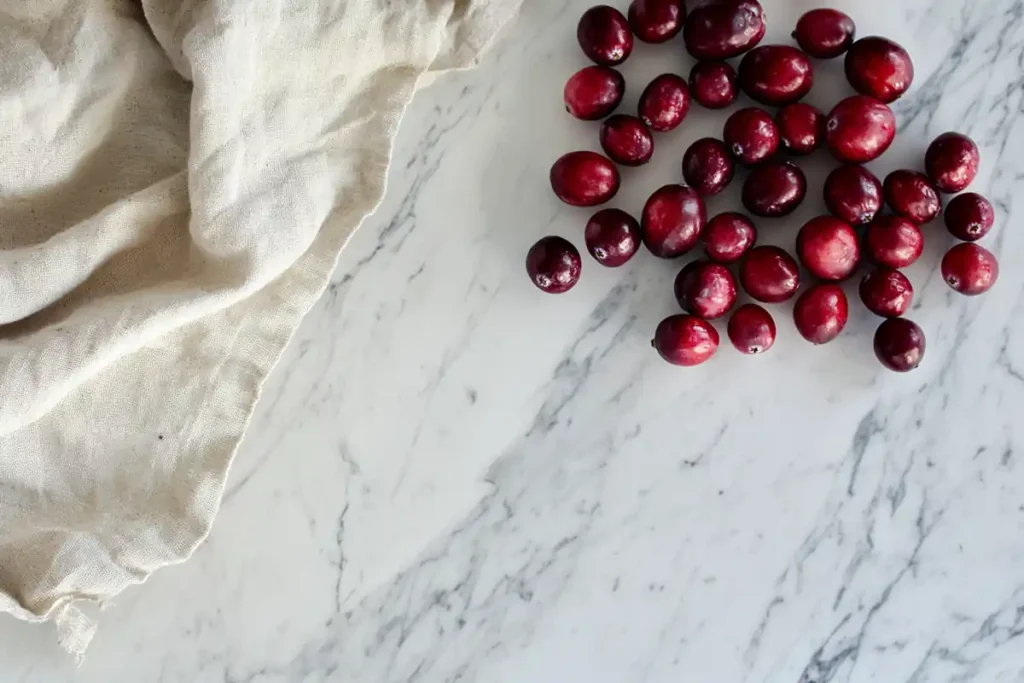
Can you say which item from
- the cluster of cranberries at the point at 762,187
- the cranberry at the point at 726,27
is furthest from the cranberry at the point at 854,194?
the cranberry at the point at 726,27

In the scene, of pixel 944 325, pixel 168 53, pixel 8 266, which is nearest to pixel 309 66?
pixel 168 53

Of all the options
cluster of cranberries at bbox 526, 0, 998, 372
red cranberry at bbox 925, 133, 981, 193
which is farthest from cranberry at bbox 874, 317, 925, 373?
red cranberry at bbox 925, 133, 981, 193

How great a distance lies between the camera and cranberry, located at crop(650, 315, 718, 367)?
2.04 feet

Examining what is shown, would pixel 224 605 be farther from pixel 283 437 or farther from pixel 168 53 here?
pixel 168 53

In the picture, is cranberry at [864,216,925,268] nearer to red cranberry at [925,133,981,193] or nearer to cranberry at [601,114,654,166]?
red cranberry at [925,133,981,193]

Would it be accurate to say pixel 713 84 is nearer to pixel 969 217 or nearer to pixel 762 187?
pixel 762 187

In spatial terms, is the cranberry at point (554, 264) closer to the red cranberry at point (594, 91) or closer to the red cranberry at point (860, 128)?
the red cranberry at point (594, 91)

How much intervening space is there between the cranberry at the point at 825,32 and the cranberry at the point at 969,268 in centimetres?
17

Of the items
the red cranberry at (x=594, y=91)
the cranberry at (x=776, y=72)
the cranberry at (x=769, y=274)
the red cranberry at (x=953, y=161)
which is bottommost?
the cranberry at (x=769, y=274)

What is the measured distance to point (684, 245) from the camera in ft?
2.05

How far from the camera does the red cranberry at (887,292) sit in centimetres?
62

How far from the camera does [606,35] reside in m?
0.63

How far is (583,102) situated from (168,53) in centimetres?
29

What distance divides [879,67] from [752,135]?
0.33 ft
